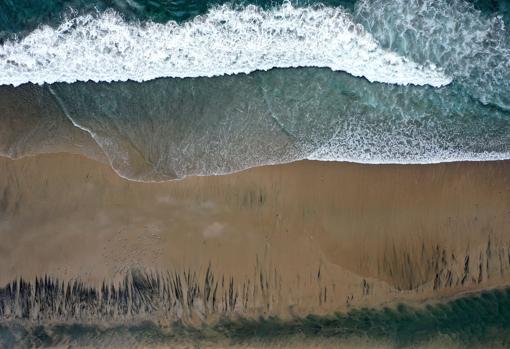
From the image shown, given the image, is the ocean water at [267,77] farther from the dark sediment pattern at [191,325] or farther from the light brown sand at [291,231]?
the dark sediment pattern at [191,325]

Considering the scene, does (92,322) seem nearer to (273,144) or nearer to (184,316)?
(184,316)

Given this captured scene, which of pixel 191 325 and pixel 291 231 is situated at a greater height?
pixel 291 231

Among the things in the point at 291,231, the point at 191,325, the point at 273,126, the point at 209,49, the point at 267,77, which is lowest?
the point at 191,325

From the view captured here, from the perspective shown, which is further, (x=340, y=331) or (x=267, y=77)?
(x=267, y=77)

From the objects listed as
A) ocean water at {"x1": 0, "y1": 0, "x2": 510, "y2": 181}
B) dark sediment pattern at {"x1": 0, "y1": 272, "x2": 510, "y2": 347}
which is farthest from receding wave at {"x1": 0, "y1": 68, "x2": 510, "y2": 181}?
dark sediment pattern at {"x1": 0, "y1": 272, "x2": 510, "y2": 347}

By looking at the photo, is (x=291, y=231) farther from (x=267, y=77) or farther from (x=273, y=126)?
(x=267, y=77)

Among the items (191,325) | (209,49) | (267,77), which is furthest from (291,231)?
(209,49)

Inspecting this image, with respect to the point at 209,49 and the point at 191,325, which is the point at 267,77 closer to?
the point at 209,49
